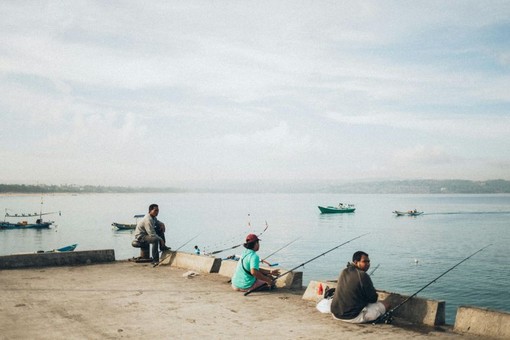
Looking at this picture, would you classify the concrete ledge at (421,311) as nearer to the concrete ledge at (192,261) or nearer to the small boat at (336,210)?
the concrete ledge at (192,261)

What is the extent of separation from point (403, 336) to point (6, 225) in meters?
87.9

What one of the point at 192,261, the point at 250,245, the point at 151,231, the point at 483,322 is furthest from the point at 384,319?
the point at 151,231

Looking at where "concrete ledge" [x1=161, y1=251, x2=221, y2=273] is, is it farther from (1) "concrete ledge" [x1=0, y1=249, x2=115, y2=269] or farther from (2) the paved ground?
(1) "concrete ledge" [x1=0, y1=249, x2=115, y2=269]

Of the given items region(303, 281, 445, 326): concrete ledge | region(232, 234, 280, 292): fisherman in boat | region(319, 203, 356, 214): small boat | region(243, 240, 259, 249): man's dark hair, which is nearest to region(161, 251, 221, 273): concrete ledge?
region(232, 234, 280, 292): fisherman in boat

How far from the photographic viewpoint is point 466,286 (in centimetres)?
3222

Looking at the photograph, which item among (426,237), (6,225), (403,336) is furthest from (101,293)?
(6,225)

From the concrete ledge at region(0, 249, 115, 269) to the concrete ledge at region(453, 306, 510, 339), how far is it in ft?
34.0

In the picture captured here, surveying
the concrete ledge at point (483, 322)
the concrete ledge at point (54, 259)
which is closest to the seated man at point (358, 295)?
the concrete ledge at point (483, 322)

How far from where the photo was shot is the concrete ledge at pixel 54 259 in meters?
12.1

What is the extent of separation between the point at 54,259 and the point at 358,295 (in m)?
9.51

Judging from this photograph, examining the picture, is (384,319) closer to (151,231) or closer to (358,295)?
(358,295)

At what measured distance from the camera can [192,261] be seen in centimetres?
1236

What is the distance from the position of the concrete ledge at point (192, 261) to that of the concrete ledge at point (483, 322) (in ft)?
21.5

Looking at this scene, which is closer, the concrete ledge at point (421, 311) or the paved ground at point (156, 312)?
the paved ground at point (156, 312)
